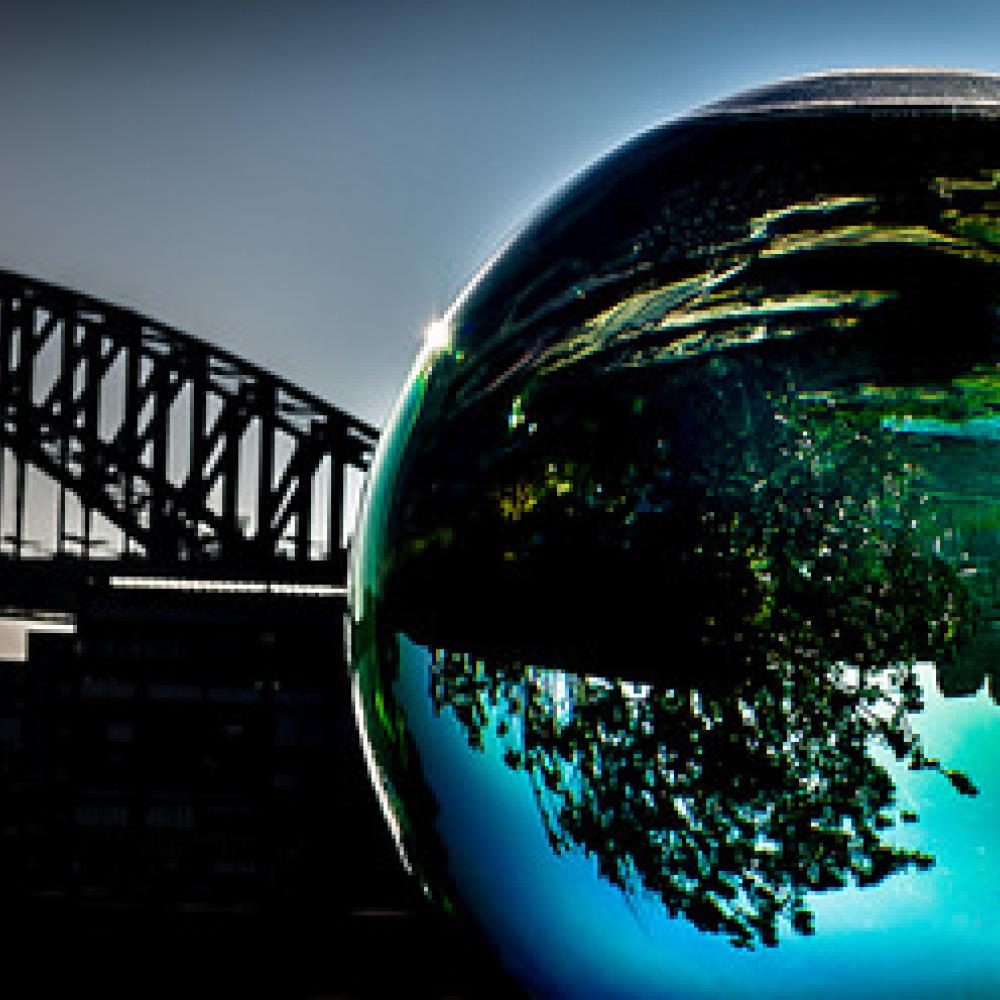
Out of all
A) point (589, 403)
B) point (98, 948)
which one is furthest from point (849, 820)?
point (98, 948)

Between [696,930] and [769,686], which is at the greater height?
[769,686]

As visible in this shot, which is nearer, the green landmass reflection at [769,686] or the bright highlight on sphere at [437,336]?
the green landmass reflection at [769,686]

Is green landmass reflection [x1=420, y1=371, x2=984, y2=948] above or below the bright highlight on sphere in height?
below

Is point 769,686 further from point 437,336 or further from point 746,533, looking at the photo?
point 437,336

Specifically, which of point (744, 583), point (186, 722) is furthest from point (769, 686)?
point (186, 722)

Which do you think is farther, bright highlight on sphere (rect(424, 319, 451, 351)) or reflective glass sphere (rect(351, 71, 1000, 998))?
bright highlight on sphere (rect(424, 319, 451, 351))

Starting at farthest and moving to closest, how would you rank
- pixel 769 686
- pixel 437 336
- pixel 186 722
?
pixel 186 722
pixel 437 336
pixel 769 686

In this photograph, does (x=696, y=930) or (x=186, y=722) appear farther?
(x=186, y=722)

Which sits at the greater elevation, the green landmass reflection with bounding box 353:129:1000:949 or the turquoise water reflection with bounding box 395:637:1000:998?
the green landmass reflection with bounding box 353:129:1000:949
